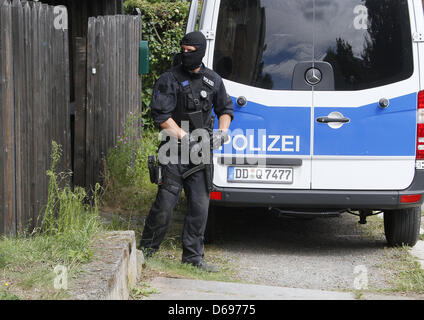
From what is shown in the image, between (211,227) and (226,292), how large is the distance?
6.18 feet

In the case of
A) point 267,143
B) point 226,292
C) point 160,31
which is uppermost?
point 160,31

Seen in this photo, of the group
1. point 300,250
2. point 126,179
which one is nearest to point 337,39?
point 300,250

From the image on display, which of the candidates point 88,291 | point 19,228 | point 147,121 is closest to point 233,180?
point 19,228

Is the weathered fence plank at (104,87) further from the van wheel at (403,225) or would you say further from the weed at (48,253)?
the van wheel at (403,225)

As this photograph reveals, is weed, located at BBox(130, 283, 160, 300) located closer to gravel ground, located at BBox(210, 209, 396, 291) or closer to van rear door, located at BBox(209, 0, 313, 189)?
gravel ground, located at BBox(210, 209, 396, 291)

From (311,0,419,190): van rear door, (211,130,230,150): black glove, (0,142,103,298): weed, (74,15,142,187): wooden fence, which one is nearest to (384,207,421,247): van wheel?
(311,0,419,190): van rear door

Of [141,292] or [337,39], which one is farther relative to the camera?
[337,39]

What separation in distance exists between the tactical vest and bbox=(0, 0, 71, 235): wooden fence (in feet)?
3.34

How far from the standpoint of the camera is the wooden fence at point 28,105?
504cm

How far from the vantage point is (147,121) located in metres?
11.5

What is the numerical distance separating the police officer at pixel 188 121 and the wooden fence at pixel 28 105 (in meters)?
0.89

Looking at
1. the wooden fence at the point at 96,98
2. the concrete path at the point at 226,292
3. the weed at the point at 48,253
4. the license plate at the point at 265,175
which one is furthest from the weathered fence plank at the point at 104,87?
the concrete path at the point at 226,292

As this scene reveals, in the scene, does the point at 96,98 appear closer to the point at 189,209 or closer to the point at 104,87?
the point at 104,87

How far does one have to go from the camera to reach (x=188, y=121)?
5.62 meters
